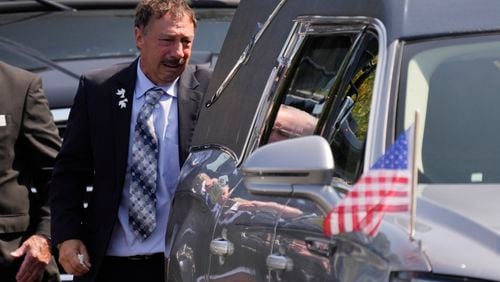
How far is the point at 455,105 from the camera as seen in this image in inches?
171

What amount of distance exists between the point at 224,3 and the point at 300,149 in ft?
17.3

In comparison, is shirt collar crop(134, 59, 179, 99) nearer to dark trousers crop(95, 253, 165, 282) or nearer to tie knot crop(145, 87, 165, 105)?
tie knot crop(145, 87, 165, 105)

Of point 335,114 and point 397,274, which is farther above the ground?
point 335,114

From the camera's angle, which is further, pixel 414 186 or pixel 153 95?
pixel 153 95

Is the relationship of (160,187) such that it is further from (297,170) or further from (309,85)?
(297,170)

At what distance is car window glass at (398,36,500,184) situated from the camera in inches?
165

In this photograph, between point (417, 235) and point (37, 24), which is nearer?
point (417, 235)

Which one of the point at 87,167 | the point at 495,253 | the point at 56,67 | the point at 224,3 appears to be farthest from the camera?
the point at 224,3

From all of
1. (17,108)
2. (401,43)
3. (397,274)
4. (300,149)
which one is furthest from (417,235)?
(17,108)

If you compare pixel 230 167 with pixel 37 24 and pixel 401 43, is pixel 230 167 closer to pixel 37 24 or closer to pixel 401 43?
pixel 401 43

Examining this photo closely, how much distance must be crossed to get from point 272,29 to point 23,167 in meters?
1.68

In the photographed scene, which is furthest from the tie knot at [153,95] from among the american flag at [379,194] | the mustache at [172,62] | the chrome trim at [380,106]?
the american flag at [379,194]

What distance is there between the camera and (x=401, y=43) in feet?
14.4

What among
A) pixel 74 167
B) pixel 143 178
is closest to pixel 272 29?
pixel 143 178
